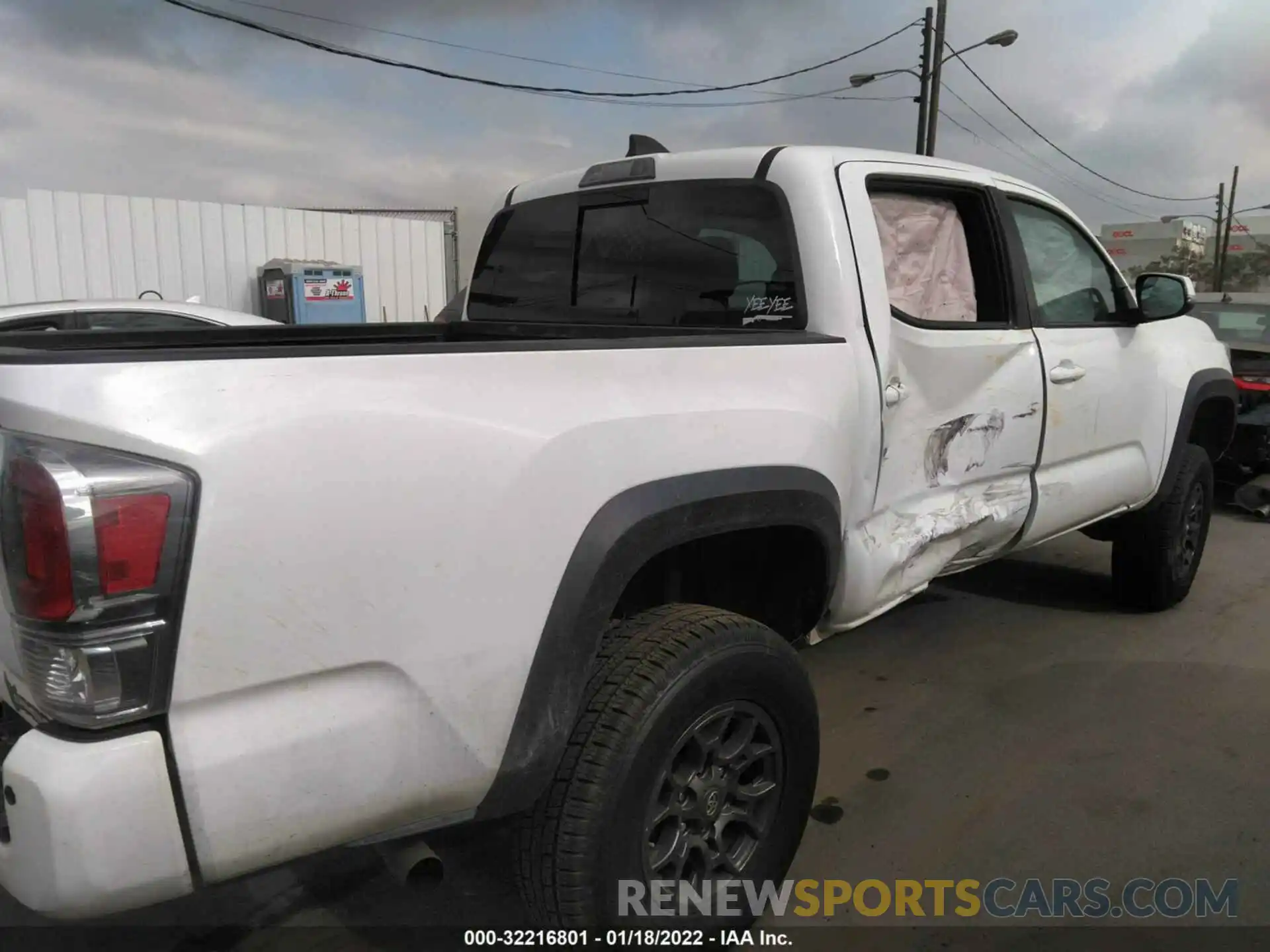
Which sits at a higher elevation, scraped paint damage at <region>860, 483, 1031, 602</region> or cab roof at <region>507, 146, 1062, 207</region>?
cab roof at <region>507, 146, 1062, 207</region>

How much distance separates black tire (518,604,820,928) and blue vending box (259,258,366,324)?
374 inches

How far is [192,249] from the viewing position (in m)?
11.0

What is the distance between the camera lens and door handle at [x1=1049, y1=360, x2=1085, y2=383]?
11.2 ft

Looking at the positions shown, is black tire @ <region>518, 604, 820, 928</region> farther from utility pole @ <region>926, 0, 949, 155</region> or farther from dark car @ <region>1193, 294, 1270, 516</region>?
utility pole @ <region>926, 0, 949, 155</region>

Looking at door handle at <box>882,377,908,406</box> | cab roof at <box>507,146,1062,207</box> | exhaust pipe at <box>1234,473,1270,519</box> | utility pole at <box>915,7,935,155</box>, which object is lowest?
exhaust pipe at <box>1234,473,1270,519</box>

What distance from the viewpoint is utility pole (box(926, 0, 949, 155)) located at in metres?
18.4

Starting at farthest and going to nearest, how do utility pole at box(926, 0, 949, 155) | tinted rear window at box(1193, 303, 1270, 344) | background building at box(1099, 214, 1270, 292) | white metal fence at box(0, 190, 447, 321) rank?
background building at box(1099, 214, 1270, 292)
utility pole at box(926, 0, 949, 155)
white metal fence at box(0, 190, 447, 321)
tinted rear window at box(1193, 303, 1270, 344)

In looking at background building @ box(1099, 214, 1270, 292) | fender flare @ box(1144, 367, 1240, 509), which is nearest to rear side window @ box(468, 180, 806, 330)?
fender flare @ box(1144, 367, 1240, 509)

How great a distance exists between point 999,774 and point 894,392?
1392 mm

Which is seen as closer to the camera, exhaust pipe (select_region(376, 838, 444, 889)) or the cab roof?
exhaust pipe (select_region(376, 838, 444, 889))

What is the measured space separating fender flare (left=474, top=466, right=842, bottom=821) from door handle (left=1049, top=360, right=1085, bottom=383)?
70.7 inches

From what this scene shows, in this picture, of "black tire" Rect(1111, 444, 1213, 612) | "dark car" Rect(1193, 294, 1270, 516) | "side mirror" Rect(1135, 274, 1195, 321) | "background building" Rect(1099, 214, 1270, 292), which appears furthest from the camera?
"background building" Rect(1099, 214, 1270, 292)

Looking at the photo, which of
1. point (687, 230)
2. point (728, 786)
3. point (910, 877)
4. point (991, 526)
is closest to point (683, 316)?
point (687, 230)

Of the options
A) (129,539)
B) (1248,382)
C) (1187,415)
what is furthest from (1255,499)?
(129,539)
